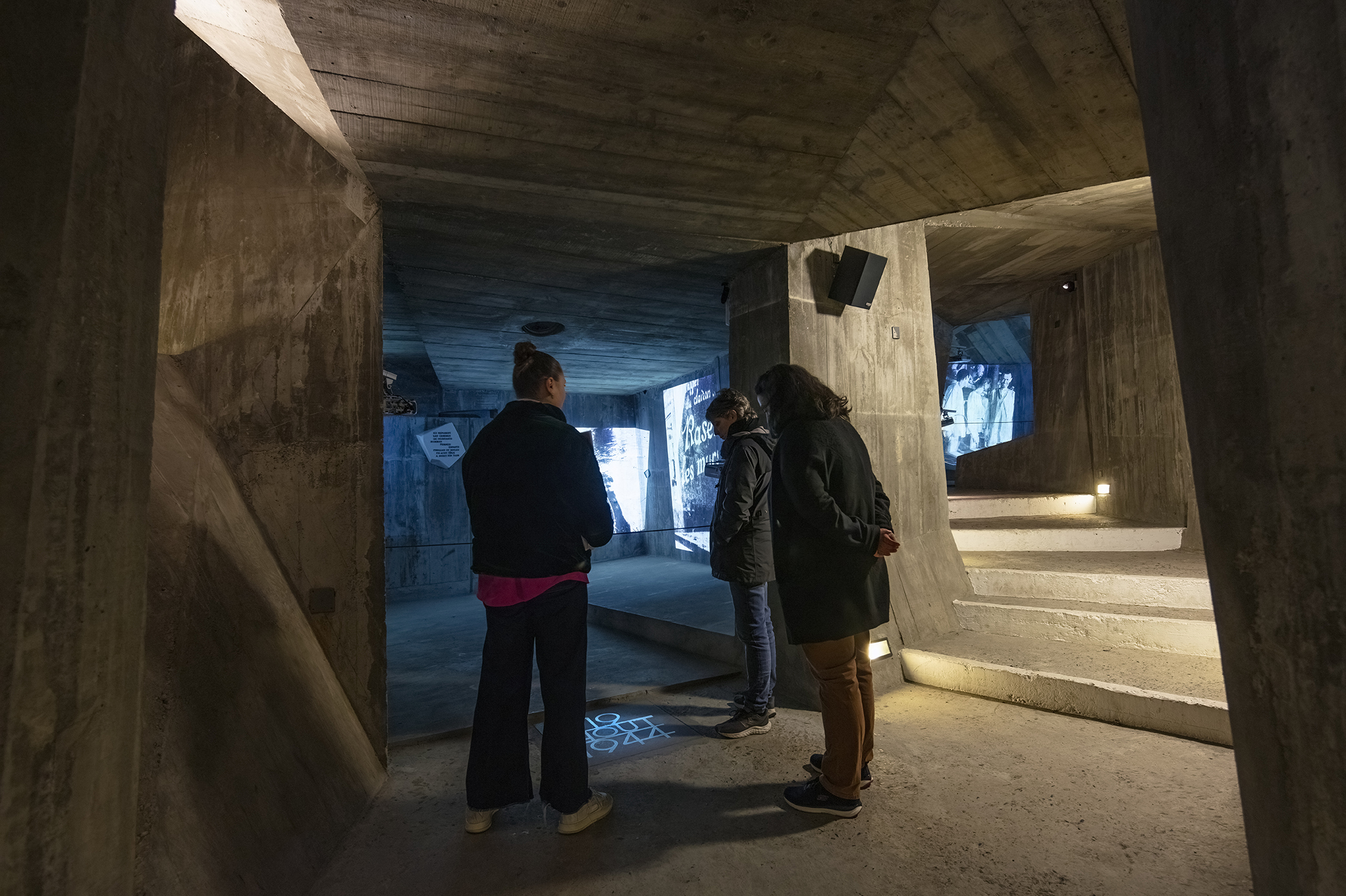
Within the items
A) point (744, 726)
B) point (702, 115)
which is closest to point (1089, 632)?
point (744, 726)

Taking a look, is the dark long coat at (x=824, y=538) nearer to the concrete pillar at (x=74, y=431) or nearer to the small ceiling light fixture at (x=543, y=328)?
the concrete pillar at (x=74, y=431)

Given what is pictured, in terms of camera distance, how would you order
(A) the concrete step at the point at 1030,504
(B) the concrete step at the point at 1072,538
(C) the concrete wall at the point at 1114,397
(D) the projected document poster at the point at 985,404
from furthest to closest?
(D) the projected document poster at the point at 985,404, (A) the concrete step at the point at 1030,504, (C) the concrete wall at the point at 1114,397, (B) the concrete step at the point at 1072,538

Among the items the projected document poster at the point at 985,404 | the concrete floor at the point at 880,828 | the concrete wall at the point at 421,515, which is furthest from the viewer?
the projected document poster at the point at 985,404

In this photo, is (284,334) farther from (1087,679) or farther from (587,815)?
(1087,679)

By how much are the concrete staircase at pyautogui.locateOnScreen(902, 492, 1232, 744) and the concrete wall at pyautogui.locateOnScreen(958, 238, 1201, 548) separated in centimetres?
69

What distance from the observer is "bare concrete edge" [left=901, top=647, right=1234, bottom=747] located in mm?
2852

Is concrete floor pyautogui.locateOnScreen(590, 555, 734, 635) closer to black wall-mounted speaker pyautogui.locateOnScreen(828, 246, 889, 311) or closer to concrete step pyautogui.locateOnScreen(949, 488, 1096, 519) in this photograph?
black wall-mounted speaker pyautogui.locateOnScreen(828, 246, 889, 311)

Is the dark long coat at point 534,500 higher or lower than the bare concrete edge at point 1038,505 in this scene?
higher

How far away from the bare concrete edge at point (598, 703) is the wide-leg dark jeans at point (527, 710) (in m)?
0.56

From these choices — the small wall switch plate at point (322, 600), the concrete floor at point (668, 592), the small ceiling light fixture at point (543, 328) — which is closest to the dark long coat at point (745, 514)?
the concrete floor at point (668, 592)

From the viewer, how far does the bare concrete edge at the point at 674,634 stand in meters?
4.57

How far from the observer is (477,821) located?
8.00ft

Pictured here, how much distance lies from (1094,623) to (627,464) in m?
8.17

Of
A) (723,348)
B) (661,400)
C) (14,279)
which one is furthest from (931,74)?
(661,400)
